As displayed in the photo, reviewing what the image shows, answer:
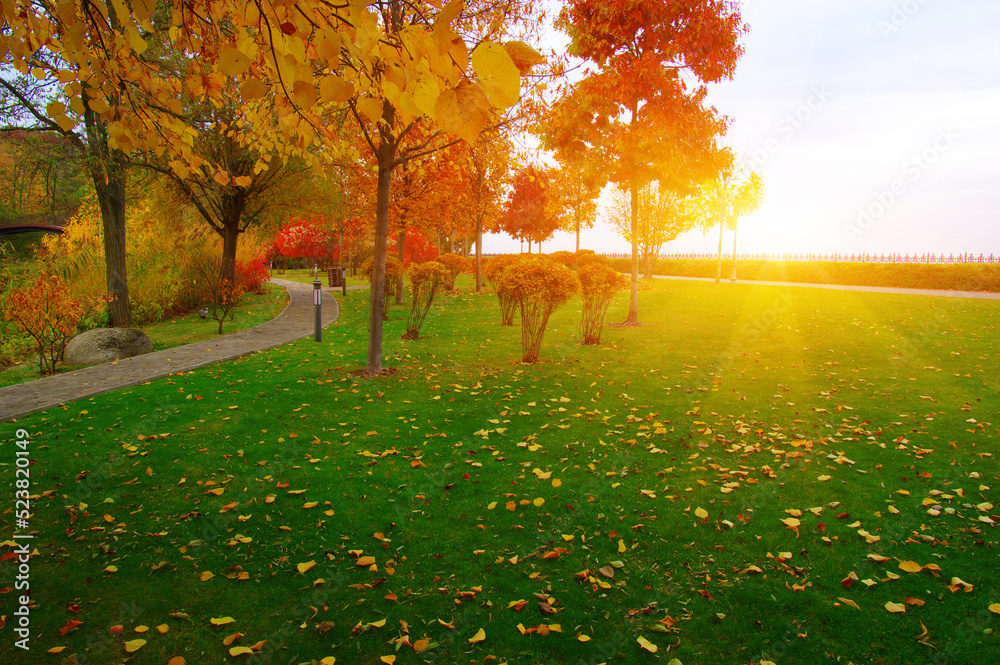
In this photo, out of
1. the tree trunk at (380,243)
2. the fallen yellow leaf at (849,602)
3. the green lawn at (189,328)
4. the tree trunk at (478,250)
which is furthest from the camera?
the tree trunk at (478,250)

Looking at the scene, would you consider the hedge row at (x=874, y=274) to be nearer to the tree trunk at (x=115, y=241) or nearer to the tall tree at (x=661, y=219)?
the tall tree at (x=661, y=219)

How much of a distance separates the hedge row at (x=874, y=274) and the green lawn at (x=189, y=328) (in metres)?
28.5

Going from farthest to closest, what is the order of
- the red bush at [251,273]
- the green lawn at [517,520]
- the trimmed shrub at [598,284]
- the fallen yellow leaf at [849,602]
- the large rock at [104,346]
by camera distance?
the red bush at [251,273], the trimmed shrub at [598,284], the large rock at [104,346], the fallen yellow leaf at [849,602], the green lawn at [517,520]

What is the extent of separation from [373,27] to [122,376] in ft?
28.2

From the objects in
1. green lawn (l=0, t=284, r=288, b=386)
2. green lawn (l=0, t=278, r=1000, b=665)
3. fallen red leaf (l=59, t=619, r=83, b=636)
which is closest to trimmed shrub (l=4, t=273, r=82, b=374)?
green lawn (l=0, t=284, r=288, b=386)

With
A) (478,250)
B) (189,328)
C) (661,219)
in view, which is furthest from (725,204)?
(189,328)

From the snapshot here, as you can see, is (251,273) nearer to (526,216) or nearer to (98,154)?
(98,154)

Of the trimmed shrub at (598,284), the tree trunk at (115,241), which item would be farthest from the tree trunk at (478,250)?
the tree trunk at (115,241)

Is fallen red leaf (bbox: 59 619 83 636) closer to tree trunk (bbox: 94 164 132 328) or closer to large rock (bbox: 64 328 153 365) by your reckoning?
large rock (bbox: 64 328 153 365)

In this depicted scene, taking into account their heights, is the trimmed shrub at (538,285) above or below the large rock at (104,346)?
above

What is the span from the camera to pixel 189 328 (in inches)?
537

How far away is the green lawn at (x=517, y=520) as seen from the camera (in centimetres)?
276

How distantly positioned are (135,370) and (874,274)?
31.1m

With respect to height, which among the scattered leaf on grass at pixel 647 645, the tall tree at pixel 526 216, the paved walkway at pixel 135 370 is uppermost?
the tall tree at pixel 526 216
